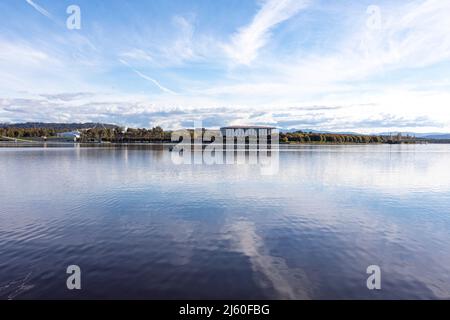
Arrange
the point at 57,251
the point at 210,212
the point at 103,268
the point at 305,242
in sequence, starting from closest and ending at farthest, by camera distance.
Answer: the point at 103,268
the point at 57,251
the point at 305,242
the point at 210,212

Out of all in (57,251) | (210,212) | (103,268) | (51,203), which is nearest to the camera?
(103,268)

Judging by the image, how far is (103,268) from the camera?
1120 centimetres

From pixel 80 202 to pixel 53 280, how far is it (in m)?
13.2

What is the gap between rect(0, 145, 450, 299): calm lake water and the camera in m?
10.0

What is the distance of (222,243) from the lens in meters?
14.0

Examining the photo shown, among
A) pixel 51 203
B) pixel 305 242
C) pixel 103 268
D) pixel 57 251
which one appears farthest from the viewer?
pixel 51 203

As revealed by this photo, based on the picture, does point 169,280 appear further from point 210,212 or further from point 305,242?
point 210,212

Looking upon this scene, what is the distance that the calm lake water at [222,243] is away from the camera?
10.0 metres

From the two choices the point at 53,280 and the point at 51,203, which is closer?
the point at 53,280

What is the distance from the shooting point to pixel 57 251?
41.9ft
